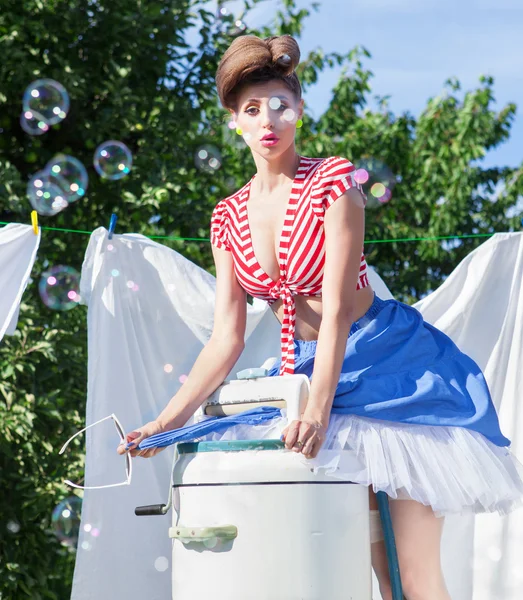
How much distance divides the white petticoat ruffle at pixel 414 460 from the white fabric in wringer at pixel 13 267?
1.29 m

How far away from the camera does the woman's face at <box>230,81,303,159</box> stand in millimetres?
1928

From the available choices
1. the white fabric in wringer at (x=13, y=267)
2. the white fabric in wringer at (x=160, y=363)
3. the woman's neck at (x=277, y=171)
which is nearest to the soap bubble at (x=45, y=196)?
the white fabric in wringer at (x=13, y=267)

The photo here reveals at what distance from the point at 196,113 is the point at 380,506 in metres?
3.15

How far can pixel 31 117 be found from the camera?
4.04 m

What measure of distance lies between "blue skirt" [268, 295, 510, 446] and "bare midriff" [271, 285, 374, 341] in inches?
0.6

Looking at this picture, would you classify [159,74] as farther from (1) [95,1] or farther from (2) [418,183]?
(2) [418,183]

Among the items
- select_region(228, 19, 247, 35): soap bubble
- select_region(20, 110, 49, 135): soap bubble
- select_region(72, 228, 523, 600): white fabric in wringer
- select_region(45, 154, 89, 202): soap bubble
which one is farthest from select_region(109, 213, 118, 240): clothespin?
select_region(228, 19, 247, 35): soap bubble

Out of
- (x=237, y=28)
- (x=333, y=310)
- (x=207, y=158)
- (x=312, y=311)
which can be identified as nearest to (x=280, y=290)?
(x=312, y=311)

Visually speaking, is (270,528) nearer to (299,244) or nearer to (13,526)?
(299,244)

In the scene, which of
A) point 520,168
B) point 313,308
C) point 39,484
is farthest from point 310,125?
point 313,308

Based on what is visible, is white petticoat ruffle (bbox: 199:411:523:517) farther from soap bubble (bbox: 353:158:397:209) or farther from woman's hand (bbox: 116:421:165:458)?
soap bubble (bbox: 353:158:397:209)

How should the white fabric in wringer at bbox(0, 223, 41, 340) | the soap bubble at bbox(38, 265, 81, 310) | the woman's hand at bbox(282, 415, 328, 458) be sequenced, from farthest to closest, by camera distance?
1. the soap bubble at bbox(38, 265, 81, 310)
2. the white fabric in wringer at bbox(0, 223, 41, 340)
3. the woman's hand at bbox(282, 415, 328, 458)

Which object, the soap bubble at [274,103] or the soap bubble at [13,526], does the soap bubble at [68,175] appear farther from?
the soap bubble at [274,103]

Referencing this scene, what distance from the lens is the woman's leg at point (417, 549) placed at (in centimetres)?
180
